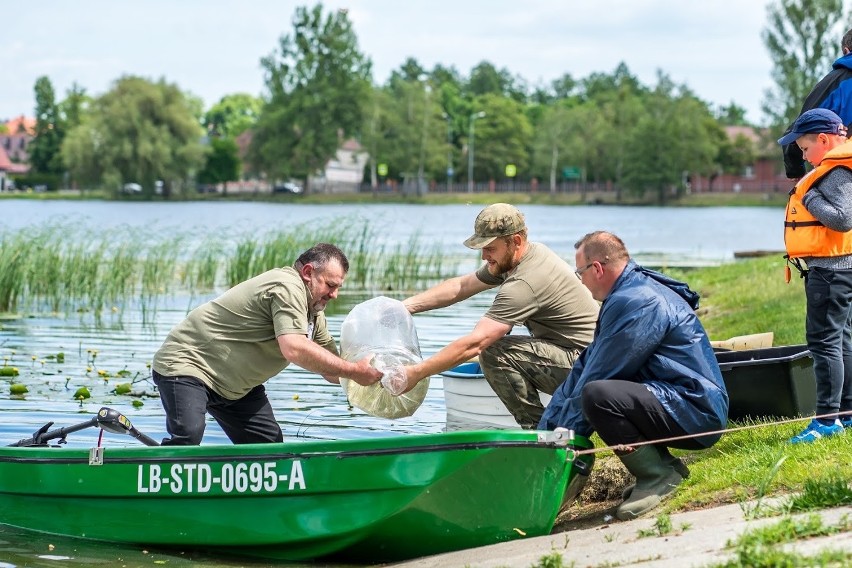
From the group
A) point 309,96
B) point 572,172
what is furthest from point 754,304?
point 572,172

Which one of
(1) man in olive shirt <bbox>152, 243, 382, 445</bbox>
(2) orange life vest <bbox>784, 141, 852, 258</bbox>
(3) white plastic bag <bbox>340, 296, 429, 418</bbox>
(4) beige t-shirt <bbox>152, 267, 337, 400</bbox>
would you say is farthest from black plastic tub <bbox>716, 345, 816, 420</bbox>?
(4) beige t-shirt <bbox>152, 267, 337, 400</bbox>

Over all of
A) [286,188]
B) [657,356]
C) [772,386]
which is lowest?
[772,386]

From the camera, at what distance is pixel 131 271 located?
19688 millimetres

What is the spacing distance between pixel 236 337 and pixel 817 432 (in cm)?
330

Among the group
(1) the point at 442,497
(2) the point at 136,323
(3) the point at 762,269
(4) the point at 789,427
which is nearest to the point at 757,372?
(4) the point at 789,427

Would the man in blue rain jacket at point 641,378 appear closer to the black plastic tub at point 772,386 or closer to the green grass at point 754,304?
the black plastic tub at point 772,386

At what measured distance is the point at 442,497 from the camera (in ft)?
19.2

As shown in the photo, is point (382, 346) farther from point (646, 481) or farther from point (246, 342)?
point (646, 481)

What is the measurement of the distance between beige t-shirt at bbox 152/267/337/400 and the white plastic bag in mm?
339

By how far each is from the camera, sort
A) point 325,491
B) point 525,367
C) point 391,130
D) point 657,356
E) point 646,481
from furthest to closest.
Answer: point 391,130 → point 525,367 → point 646,481 → point 657,356 → point 325,491

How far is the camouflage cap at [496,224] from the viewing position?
7039mm

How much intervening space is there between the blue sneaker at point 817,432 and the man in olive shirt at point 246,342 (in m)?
2.37

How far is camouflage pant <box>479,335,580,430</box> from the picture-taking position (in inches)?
290

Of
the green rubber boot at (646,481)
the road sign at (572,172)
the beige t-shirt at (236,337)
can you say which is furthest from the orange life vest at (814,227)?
the road sign at (572,172)
